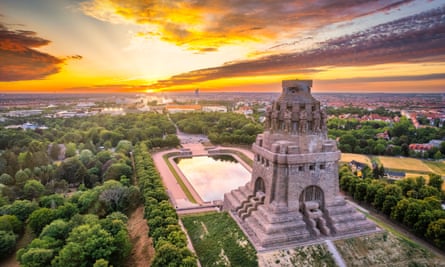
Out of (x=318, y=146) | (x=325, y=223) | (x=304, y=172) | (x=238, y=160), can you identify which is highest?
(x=318, y=146)

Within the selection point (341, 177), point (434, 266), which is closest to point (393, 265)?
point (434, 266)

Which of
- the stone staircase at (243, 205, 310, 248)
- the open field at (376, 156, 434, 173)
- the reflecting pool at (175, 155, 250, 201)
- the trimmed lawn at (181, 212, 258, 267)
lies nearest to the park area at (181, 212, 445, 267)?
the trimmed lawn at (181, 212, 258, 267)

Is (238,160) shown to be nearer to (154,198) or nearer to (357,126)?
(154,198)

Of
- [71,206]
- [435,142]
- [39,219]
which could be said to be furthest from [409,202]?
[435,142]

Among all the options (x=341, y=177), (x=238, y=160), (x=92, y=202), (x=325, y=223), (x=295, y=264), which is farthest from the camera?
(x=238, y=160)

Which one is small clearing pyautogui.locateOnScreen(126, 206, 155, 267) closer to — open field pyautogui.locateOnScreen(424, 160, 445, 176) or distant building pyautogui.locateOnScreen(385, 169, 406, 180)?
distant building pyautogui.locateOnScreen(385, 169, 406, 180)

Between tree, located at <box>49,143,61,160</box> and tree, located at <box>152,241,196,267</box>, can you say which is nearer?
tree, located at <box>152,241,196,267</box>
